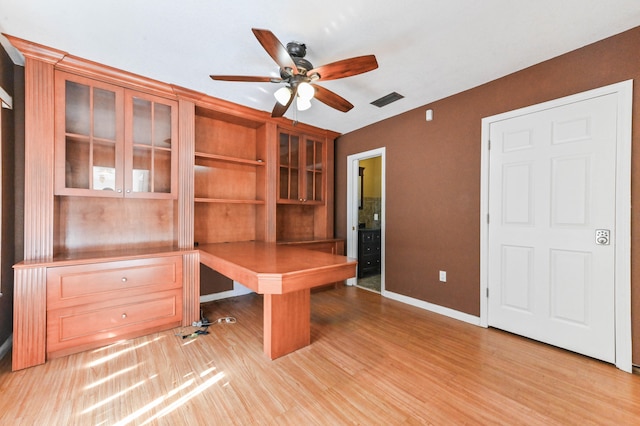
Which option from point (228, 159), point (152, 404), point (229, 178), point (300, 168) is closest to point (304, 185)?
point (300, 168)

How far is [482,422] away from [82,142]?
364cm

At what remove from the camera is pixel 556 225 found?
2.21 m

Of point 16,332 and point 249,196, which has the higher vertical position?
point 249,196

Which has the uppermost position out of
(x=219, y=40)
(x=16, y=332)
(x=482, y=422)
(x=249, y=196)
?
(x=219, y=40)

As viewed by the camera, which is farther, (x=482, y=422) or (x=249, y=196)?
(x=249, y=196)

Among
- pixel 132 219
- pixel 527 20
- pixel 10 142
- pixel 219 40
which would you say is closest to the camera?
pixel 527 20

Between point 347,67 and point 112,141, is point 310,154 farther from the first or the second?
point 112,141

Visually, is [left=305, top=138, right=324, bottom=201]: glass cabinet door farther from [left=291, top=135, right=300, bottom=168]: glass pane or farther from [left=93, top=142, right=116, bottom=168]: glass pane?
[left=93, top=142, right=116, bottom=168]: glass pane

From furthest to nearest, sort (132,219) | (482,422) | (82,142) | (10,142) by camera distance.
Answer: (132,219) → (82,142) → (10,142) → (482,422)

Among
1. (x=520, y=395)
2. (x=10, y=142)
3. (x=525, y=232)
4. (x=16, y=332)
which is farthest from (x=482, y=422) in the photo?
(x=10, y=142)

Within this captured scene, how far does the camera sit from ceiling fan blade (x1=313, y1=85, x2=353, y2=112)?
2.09 metres

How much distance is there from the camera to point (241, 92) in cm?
280

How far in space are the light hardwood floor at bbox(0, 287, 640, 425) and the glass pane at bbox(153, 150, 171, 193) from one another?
1.46 metres

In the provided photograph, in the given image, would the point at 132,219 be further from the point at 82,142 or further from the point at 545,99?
the point at 545,99
